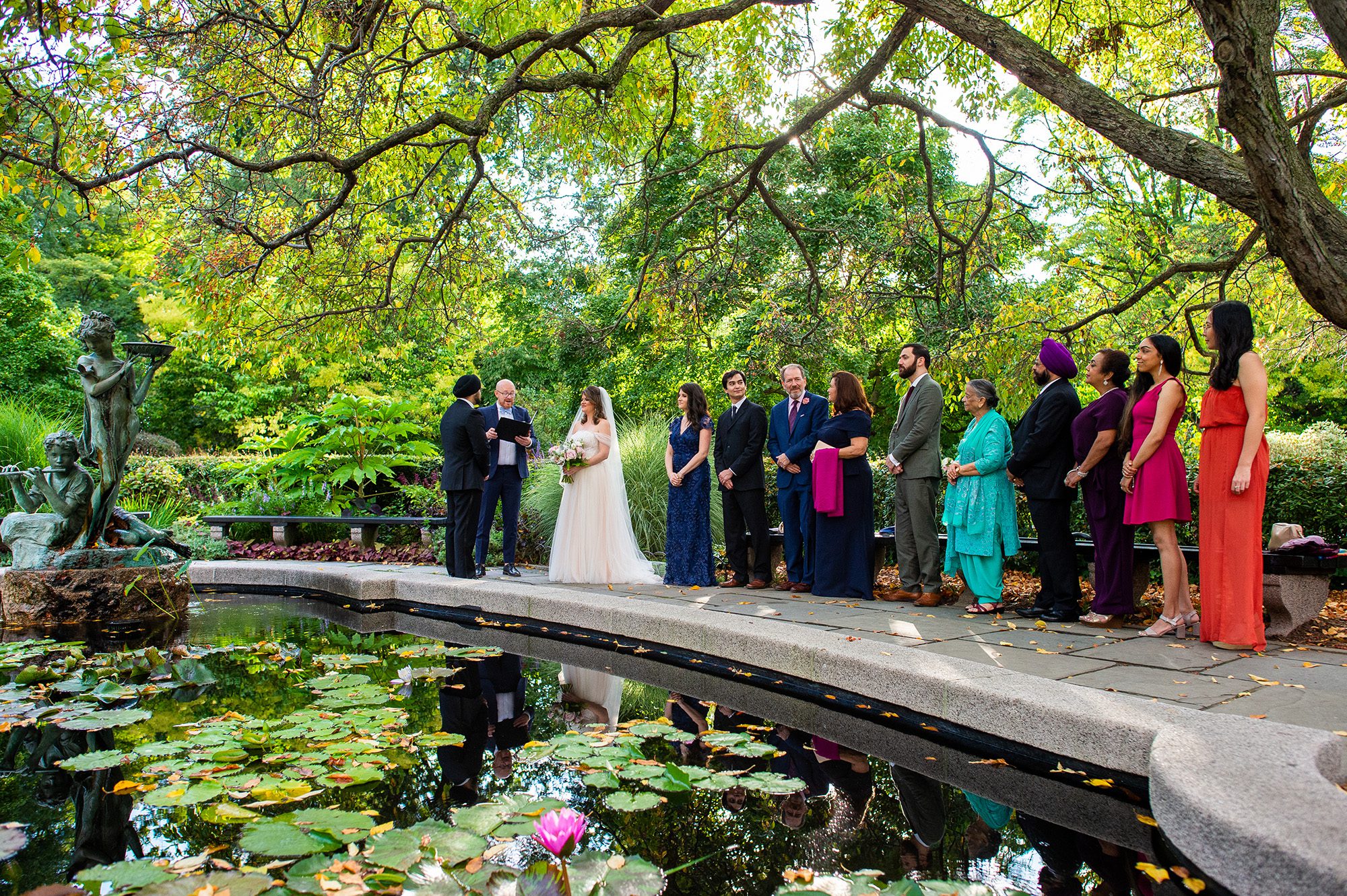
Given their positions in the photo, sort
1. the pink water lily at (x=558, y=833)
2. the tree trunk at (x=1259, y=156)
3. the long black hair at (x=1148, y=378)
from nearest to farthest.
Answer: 1. the pink water lily at (x=558, y=833)
2. the tree trunk at (x=1259, y=156)
3. the long black hair at (x=1148, y=378)

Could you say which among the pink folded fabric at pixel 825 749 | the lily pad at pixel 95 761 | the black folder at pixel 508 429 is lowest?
the pink folded fabric at pixel 825 749

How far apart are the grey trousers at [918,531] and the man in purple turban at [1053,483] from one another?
0.83 metres

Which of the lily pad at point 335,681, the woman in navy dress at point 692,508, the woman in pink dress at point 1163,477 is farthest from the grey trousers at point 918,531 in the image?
the lily pad at point 335,681

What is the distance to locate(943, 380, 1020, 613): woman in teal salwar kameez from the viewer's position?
252 inches

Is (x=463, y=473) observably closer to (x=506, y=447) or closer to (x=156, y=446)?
(x=506, y=447)

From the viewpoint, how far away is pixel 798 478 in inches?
307

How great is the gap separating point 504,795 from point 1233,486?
422 cm

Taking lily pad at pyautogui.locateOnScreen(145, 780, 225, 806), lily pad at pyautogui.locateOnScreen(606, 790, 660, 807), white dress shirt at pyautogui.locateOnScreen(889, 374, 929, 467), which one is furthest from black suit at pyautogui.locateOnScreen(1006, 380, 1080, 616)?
lily pad at pyautogui.locateOnScreen(145, 780, 225, 806)

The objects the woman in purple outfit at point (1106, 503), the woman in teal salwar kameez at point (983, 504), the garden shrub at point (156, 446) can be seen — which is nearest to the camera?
the woman in purple outfit at point (1106, 503)

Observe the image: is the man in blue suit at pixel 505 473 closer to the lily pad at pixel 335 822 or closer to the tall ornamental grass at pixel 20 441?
the lily pad at pixel 335 822

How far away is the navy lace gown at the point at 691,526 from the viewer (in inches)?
327

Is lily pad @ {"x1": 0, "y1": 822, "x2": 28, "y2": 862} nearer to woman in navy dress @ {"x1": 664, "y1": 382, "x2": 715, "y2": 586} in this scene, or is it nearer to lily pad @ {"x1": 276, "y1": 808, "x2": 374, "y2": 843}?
lily pad @ {"x1": 276, "y1": 808, "x2": 374, "y2": 843}

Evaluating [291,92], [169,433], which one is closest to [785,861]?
[291,92]

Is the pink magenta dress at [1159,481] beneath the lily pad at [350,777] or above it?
above
